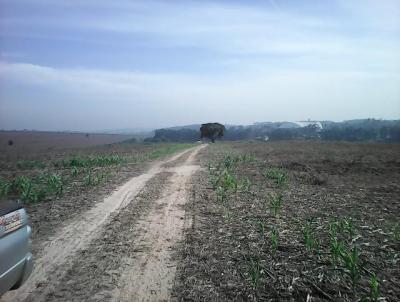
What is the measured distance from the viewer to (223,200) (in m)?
11.7

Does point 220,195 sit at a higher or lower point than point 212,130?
lower

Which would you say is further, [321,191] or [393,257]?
[321,191]

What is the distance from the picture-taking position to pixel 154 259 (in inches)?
263

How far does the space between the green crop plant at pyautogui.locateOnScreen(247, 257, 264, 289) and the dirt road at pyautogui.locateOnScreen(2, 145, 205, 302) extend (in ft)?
4.03

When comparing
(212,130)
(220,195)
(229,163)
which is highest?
(212,130)

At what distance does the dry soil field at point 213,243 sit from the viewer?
17.7 ft

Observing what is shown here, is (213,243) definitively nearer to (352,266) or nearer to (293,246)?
(293,246)

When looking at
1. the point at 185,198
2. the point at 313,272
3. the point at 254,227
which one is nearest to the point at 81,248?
the point at 254,227

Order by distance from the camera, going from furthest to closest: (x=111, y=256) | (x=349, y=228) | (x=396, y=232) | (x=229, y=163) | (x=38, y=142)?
(x=38, y=142)
(x=229, y=163)
(x=349, y=228)
(x=396, y=232)
(x=111, y=256)

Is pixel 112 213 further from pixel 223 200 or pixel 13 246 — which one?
pixel 13 246

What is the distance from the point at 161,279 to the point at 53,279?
1.65 meters

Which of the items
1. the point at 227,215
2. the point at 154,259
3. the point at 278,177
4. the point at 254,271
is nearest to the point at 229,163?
the point at 278,177

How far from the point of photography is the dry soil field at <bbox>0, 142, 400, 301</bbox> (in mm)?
5406

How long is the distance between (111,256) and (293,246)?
3351 millimetres
